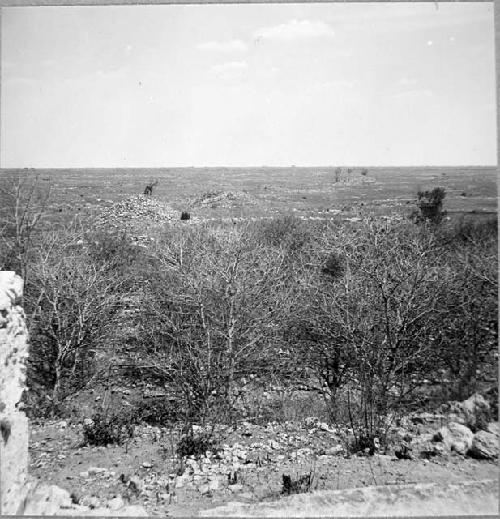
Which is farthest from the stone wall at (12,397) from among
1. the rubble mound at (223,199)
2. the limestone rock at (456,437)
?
the rubble mound at (223,199)

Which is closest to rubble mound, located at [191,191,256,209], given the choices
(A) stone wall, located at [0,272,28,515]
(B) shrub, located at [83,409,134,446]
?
(B) shrub, located at [83,409,134,446]

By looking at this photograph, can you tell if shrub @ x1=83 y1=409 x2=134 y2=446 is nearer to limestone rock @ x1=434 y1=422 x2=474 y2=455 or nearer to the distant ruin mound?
limestone rock @ x1=434 y1=422 x2=474 y2=455

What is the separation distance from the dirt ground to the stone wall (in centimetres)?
44

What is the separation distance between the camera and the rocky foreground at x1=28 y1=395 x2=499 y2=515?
4320 millimetres

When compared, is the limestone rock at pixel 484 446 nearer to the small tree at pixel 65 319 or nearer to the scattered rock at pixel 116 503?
the scattered rock at pixel 116 503

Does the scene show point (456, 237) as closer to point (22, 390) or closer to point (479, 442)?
point (479, 442)

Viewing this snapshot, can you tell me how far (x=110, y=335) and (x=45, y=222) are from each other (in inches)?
113

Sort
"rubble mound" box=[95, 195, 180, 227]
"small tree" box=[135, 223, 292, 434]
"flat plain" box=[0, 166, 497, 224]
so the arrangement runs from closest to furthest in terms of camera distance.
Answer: "small tree" box=[135, 223, 292, 434]
"flat plain" box=[0, 166, 497, 224]
"rubble mound" box=[95, 195, 180, 227]

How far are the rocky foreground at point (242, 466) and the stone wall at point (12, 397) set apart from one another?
0.29 meters

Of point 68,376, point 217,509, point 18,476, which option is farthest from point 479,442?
point 68,376

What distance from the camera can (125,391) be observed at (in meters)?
8.48

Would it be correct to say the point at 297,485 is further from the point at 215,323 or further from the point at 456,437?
the point at 215,323

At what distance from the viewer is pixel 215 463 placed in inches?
199

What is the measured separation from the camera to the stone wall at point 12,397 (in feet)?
14.1
